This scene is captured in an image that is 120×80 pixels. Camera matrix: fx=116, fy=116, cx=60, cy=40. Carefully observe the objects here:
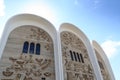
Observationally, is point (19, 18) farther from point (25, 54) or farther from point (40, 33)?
point (25, 54)

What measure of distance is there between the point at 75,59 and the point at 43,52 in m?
1.90

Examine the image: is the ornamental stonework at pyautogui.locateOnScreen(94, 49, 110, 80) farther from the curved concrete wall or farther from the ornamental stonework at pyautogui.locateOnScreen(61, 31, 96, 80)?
the curved concrete wall

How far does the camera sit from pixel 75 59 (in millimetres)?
6555

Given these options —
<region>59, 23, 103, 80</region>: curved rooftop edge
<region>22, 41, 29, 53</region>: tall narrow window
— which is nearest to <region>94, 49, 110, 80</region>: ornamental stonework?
<region>59, 23, 103, 80</region>: curved rooftop edge

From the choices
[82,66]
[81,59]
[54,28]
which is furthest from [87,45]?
[54,28]

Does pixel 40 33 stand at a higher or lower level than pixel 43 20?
lower

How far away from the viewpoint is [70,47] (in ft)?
22.6

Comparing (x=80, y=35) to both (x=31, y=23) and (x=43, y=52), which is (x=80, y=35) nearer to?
(x=43, y=52)

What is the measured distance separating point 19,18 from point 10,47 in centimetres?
193

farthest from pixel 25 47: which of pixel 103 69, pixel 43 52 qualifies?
pixel 103 69

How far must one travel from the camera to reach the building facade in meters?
4.98

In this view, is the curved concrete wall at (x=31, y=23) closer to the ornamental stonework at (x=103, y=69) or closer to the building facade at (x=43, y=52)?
the building facade at (x=43, y=52)

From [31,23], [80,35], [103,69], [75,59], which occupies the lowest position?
[103,69]

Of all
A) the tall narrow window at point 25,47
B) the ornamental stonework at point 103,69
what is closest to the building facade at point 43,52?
the tall narrow window at point 25,47
